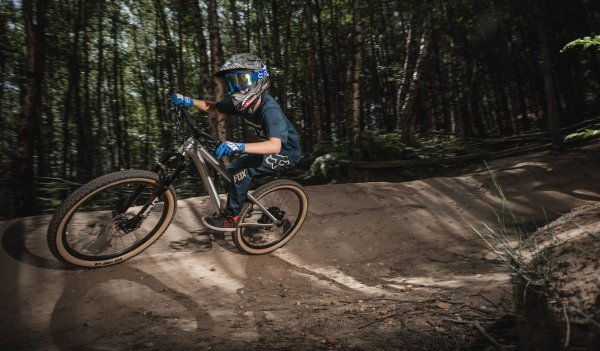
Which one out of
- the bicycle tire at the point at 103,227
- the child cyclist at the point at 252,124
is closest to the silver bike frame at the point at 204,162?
Answer: the child cyclist at the point at 252,124

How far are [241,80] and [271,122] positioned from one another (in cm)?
56

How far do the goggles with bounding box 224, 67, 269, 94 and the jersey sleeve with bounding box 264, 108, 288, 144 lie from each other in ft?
1.18

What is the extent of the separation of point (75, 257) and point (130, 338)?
134cm

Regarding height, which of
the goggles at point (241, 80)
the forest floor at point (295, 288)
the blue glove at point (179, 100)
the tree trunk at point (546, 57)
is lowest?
the forest floor at point (295, 288)

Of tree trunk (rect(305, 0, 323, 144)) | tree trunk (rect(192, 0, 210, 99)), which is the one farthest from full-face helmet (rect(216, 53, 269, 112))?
tree trunk (rect(305, 0, 323, 144))

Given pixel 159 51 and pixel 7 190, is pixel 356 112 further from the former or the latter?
pixel 159 51

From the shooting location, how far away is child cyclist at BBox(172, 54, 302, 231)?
3.53 m

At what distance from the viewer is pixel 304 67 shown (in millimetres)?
20047

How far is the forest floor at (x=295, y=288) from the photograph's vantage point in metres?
2.32

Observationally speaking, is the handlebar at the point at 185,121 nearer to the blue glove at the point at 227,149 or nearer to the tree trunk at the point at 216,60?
the blue glove at the point at 227,149

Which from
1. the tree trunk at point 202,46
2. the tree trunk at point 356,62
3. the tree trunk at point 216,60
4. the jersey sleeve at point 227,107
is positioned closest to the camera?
the jersey sleeve at point 227,107

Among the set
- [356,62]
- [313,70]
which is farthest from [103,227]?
[313,70]

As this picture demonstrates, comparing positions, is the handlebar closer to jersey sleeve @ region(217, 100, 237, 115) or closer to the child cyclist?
the child cyclist

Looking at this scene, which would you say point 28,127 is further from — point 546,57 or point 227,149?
point 546,57
